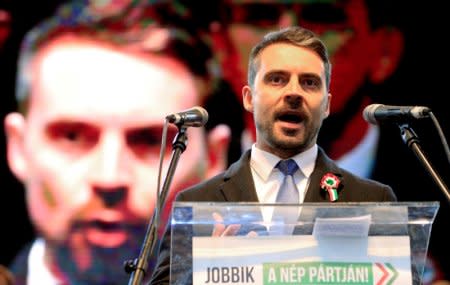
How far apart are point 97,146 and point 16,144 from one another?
0.48 meters

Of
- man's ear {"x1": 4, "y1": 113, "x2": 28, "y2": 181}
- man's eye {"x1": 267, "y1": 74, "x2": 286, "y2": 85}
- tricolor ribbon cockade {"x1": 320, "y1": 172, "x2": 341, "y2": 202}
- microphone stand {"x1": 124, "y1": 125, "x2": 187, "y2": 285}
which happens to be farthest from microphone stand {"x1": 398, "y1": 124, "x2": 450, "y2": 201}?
man's ear {"x1": 4, "y1": 113, "x2": 28, "y2": 181}

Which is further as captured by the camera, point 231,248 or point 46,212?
point 46,212

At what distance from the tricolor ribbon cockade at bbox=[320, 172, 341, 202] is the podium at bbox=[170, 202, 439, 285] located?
0.67m

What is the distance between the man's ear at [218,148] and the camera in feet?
14.6

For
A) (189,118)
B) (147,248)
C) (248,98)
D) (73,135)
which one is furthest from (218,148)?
(147,248)

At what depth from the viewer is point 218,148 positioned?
4.44m

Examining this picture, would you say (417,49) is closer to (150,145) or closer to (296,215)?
(150,145)

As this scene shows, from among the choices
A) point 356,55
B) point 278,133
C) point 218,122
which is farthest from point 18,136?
point 278,133

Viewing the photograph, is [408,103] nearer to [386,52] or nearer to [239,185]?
[386,52]

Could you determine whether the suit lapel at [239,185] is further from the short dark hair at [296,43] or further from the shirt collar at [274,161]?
the short dark hair at [296,43]

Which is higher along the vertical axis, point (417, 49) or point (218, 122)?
point (417, 49)

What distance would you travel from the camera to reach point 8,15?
4.57 m

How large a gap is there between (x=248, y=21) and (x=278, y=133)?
90.7 inches

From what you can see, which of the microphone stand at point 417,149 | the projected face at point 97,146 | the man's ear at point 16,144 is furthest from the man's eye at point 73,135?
the microphone stand at point 417,149
